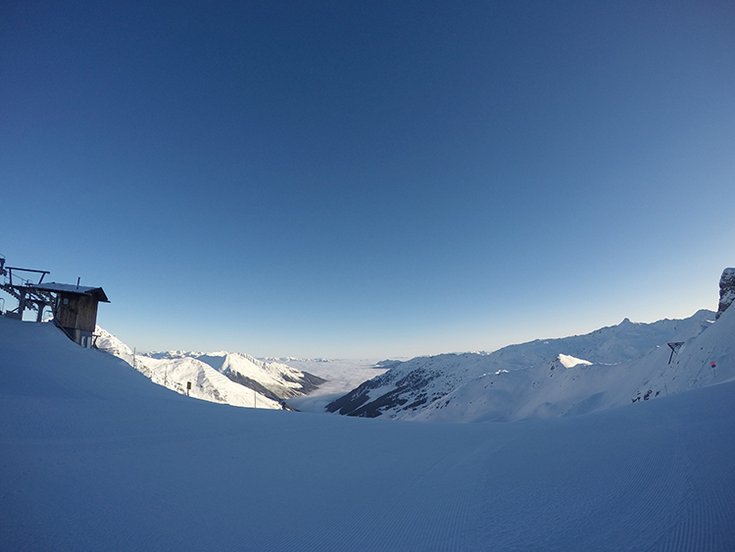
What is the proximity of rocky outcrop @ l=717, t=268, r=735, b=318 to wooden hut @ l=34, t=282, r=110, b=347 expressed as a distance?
8632cm

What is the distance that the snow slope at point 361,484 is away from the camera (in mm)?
5059

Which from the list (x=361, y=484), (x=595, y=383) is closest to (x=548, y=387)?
(x=595, y=383)

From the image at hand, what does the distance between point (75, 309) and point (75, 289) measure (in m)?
1.76

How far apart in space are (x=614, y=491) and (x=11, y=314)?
3820 centimetres

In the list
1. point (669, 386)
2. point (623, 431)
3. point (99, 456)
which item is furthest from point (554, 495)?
point (669, 386)

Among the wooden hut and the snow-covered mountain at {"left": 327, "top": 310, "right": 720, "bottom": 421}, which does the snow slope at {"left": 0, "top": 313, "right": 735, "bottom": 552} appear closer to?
the wooden hut

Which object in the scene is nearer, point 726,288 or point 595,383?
point 595,383

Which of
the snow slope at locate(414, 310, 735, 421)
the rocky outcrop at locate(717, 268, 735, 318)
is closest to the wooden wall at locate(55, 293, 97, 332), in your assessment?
the snow slope at locate(414, 310, 735, 421)

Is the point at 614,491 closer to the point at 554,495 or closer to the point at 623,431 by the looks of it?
the point at 554,495

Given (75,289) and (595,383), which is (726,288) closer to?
(595,383)

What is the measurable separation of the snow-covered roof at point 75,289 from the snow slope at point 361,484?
1997 centimetres

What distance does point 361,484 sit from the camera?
7.58 meters

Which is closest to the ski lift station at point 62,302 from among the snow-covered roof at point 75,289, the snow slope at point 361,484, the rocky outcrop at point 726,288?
the snow-covered roof at point 75,289

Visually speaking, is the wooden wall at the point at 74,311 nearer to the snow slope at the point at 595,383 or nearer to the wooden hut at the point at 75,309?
the wooden hut at the point at 75,309
